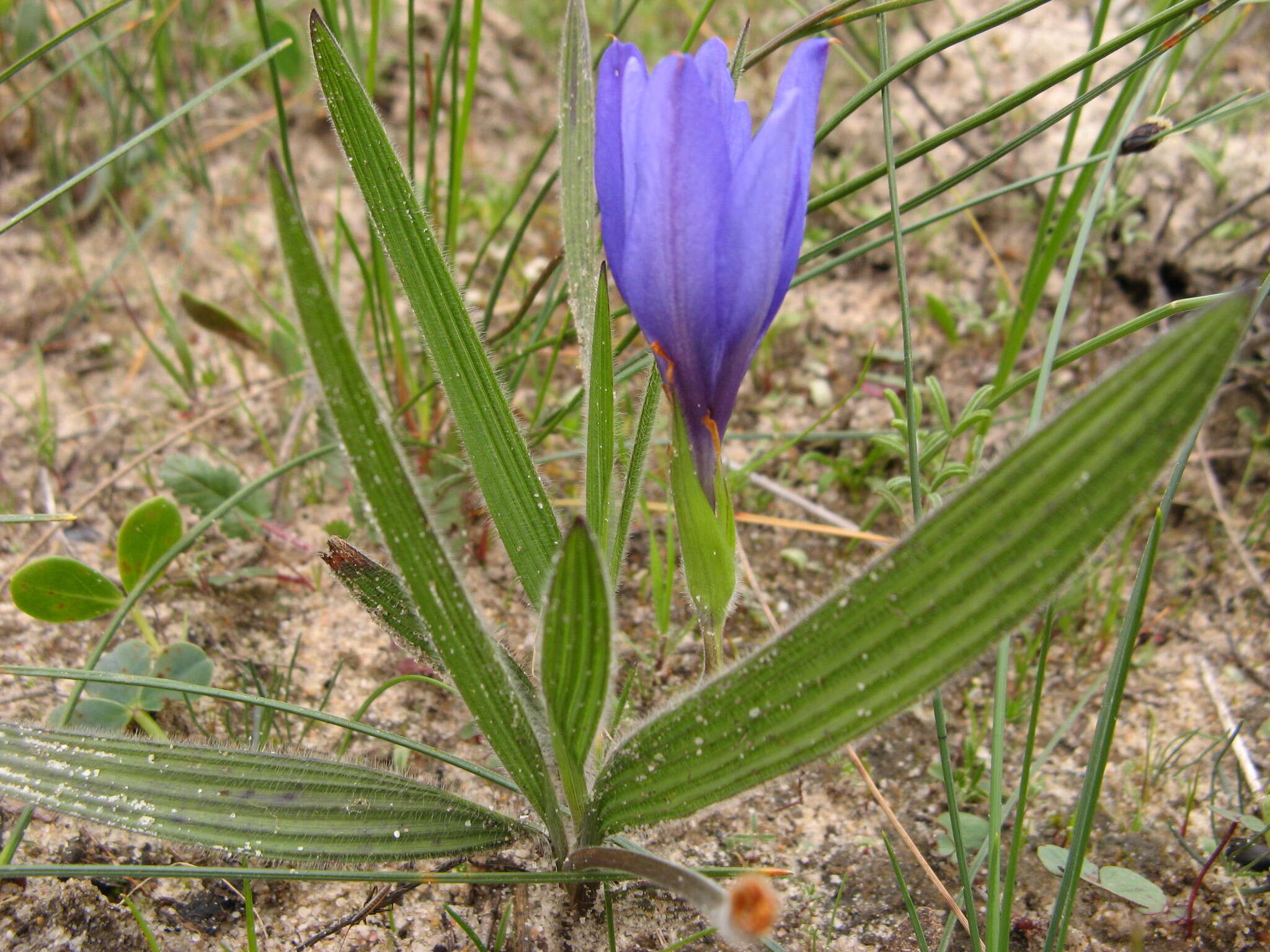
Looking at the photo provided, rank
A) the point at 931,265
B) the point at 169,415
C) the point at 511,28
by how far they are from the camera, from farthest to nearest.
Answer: the point at 511,28, the point at 931,265, the point at 169,415

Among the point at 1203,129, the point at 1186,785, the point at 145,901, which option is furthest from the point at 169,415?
the point at 1203,129

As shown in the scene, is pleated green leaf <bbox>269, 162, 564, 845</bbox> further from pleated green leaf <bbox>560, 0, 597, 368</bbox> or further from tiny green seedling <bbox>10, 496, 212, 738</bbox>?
tiny green seedling <bbox>10, 496, 212, 738</bbox>

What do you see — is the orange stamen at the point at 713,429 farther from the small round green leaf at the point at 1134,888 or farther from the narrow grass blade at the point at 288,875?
the small round green leaf at the point at 1134,888

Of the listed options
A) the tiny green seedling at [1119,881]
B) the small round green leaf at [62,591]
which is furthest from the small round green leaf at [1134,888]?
the small round green leaf at [62,591]

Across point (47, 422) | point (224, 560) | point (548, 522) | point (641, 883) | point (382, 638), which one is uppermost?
Result: point (47, 422)

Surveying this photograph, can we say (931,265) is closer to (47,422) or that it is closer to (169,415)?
(169,415)

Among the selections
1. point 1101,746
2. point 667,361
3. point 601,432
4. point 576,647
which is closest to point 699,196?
point 667,361
